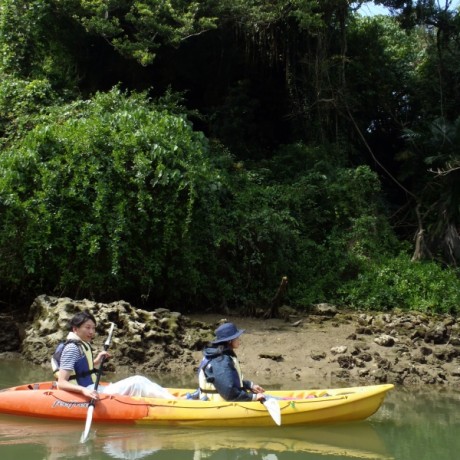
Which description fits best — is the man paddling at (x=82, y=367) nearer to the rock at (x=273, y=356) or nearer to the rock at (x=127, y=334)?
the rock at (x=127, y=334)

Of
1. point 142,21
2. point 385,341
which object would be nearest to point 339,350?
point 385,341

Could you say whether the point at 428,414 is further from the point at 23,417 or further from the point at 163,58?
the point at 163,58

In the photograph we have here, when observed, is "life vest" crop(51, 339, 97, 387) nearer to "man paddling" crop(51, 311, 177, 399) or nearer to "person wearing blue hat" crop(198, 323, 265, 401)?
"man paddling" crop(51, 311, 177, 399)

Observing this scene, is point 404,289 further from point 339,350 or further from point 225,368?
point 225,368

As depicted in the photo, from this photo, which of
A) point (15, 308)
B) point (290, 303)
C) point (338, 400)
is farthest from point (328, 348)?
point (15, 308)

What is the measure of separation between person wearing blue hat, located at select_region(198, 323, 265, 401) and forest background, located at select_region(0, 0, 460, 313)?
4299mm

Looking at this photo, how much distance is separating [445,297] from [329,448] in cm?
686

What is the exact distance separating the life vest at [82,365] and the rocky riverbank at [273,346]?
221 cm

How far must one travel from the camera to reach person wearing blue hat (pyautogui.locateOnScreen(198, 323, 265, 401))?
651 centimetres

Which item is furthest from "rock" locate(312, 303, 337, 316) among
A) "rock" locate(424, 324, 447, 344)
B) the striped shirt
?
the striped shirt

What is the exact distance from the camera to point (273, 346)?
1027 cm

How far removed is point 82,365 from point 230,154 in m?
8.98

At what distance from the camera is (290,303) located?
41.6ft

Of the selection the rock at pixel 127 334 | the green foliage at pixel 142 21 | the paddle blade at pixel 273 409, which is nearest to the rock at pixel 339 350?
the rock at pixel 127 334
